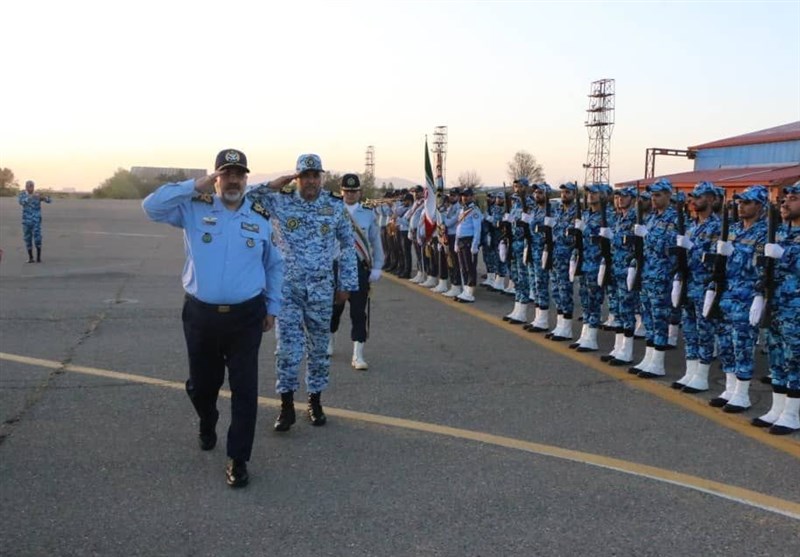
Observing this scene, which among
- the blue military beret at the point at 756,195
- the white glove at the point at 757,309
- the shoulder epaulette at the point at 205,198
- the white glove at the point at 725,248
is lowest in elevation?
the white glove at the point at 757,309

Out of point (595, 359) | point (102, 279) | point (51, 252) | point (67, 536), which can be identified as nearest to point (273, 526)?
point (67, 536)

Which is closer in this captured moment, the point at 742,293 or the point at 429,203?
the point at 742,293

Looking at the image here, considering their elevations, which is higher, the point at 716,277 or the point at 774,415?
the point at 716,277

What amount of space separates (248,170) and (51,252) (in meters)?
17.3

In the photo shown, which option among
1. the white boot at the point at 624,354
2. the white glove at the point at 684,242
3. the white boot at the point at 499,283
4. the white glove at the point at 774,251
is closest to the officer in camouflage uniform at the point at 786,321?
the white glove at the point at 774,251

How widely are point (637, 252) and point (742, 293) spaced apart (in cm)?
162

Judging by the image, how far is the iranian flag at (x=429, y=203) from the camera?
12320 millimetres

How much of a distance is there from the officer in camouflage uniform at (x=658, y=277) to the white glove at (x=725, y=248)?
31.7 inches

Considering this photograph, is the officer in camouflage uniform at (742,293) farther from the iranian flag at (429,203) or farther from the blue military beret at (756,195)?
the iranian flag at (429,203)

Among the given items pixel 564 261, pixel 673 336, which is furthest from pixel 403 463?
pixel 673 336

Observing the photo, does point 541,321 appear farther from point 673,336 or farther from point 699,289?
point 699,289

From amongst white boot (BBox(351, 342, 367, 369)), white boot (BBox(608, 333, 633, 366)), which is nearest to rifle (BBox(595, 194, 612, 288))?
white boot (BBox(608, 333, 633, 366))

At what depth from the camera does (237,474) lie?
14.1 feet

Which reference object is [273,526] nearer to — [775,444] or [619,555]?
[619,555]
